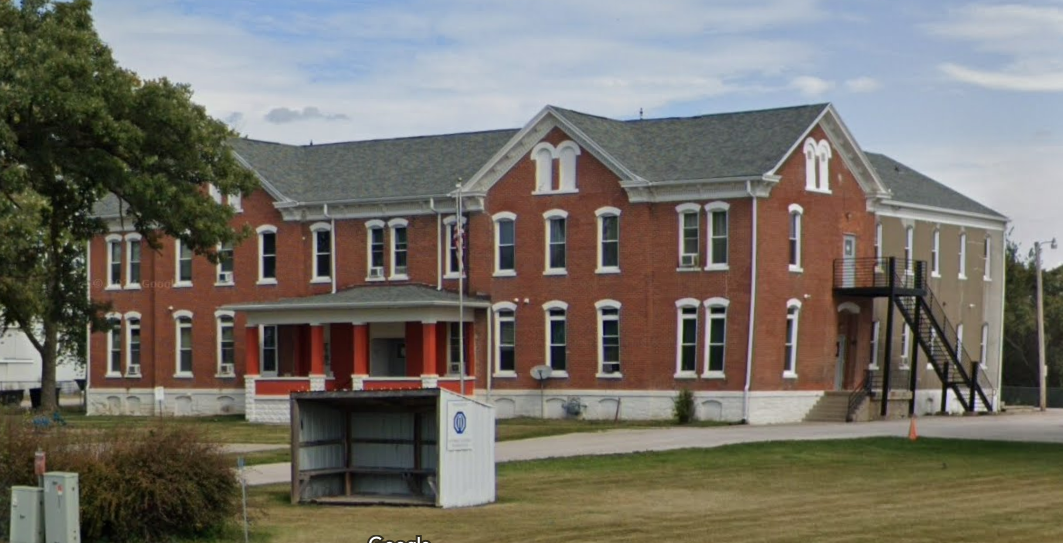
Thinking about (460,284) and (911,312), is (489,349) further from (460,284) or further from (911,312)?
(911,312)

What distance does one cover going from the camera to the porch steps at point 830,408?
58281 mm

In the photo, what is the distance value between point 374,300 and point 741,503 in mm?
33093

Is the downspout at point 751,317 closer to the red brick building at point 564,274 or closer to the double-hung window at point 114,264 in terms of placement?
the red brick building at point 564,274

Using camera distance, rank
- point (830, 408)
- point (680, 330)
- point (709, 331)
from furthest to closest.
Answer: point (830, 408) < point (680, 330) < point (709, 331)

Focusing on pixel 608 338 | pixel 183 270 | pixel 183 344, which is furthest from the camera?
pixel 183 344

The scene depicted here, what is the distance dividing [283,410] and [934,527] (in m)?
40.6

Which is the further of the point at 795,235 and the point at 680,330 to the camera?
the point at 795,235

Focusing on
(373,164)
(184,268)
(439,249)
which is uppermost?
(373,164)

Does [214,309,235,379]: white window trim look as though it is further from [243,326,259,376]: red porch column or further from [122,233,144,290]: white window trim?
[122,233,144,290]: white window trim

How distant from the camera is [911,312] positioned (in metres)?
63.7

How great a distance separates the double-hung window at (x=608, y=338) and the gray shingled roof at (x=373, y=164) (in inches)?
306

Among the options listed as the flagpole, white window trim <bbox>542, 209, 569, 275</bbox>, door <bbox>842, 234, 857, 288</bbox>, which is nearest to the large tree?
the flagpole

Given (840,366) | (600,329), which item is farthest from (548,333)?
(840,366)

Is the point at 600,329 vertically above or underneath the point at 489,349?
above
